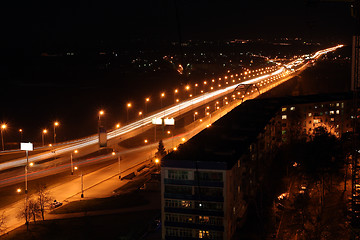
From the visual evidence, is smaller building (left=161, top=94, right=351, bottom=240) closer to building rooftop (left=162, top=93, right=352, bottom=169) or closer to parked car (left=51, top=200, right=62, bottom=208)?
building rooftop (left=162, top=93, right=352, bottom=169)

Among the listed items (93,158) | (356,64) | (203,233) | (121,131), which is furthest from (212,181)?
(121,131)

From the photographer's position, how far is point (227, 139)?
43.9 ft

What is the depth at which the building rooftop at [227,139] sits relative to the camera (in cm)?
1030

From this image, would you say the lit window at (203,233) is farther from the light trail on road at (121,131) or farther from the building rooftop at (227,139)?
the light trail on road at (121,131)

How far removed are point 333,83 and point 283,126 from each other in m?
27.8

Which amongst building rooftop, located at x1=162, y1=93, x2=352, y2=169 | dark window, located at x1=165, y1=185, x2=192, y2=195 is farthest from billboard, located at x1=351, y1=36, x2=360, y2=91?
dark window, located at x1=165, y1=185, x2=192, y2=195

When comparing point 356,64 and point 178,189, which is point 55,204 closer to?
point 178,189

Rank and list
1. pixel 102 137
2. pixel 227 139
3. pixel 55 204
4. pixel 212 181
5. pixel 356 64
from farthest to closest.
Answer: pixel 102 137 → pixel 55 204 → pixel 227 139 → pixel 212 181 → pixel 356 64

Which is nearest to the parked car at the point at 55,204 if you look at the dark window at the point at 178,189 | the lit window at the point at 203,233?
the dark window at the point at 178,189

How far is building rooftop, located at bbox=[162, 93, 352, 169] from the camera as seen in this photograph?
10297mm

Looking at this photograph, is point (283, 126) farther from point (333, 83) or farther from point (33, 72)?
point (33, 72)

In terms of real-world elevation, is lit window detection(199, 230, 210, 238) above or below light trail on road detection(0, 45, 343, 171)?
below

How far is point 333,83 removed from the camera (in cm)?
4691

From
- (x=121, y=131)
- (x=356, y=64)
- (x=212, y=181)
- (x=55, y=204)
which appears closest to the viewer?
(x=356, y=64)
